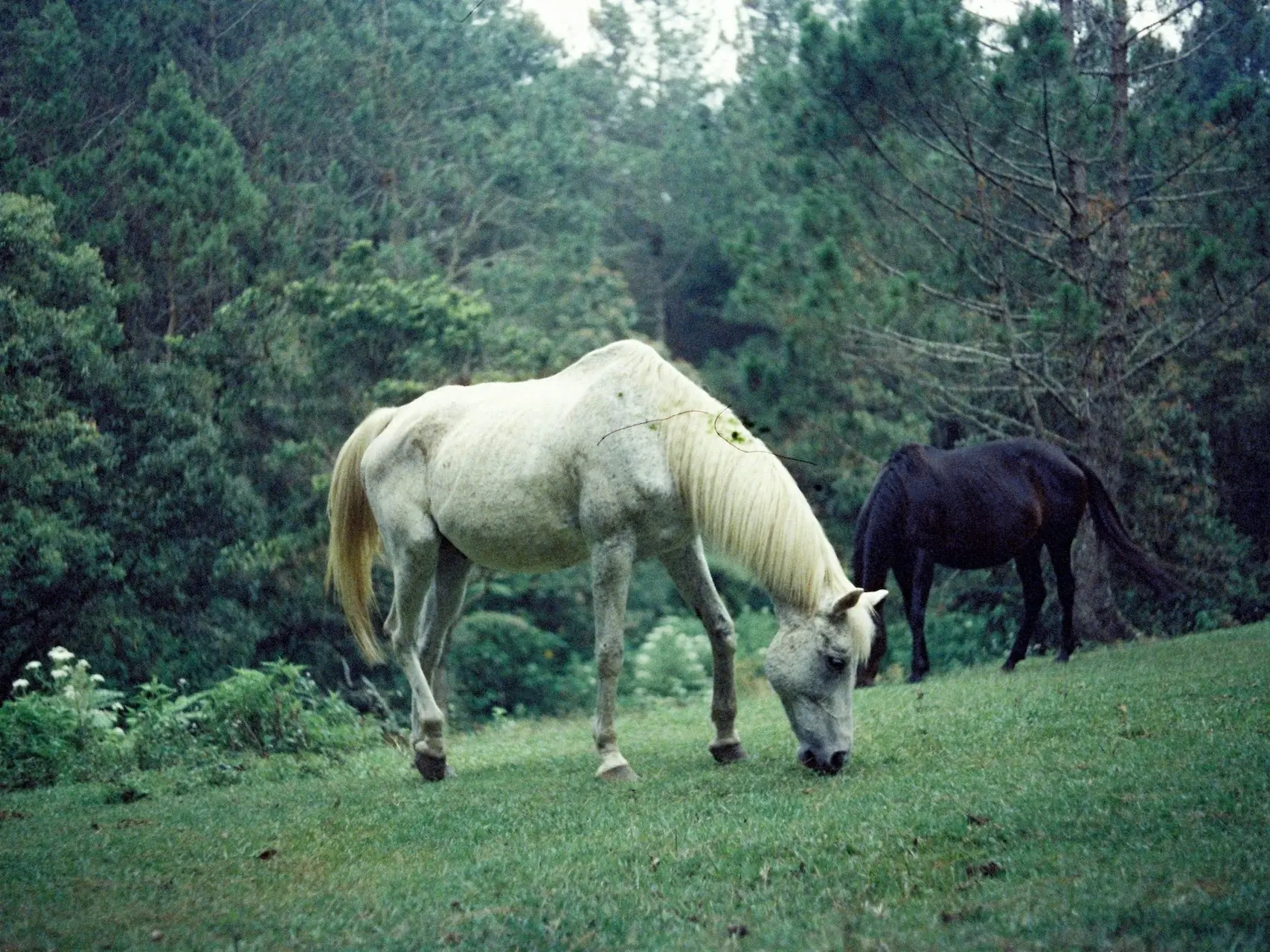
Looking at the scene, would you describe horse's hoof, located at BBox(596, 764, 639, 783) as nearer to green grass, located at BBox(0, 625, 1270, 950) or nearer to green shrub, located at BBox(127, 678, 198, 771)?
green grass, located at BBox(0, 625, 1270, 950)

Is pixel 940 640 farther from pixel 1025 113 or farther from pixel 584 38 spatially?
pixel 584 38

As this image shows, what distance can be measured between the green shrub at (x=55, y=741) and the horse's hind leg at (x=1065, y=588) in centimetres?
795

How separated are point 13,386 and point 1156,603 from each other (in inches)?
555

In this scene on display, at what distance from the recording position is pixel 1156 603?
56.5 feet

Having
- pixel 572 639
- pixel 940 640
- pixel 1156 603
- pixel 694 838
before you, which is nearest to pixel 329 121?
pixel 572 639

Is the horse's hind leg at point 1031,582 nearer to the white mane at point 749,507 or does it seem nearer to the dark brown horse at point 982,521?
the dark brown horse at point 982,521

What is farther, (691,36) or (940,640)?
(691,36)

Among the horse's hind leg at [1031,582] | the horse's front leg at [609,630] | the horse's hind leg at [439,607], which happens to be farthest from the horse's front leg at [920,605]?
the horse's front leg at [609,630]

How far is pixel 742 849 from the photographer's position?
5.24 meters

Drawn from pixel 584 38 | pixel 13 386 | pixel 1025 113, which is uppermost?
pixel 584 38

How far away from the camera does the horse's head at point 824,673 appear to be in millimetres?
6801

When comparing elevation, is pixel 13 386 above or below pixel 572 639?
above

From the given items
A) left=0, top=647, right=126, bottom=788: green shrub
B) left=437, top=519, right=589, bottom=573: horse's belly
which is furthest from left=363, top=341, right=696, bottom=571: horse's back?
left=0, top=647, right=126, bottom=788: green shrub

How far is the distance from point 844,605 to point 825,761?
0.81 meters
